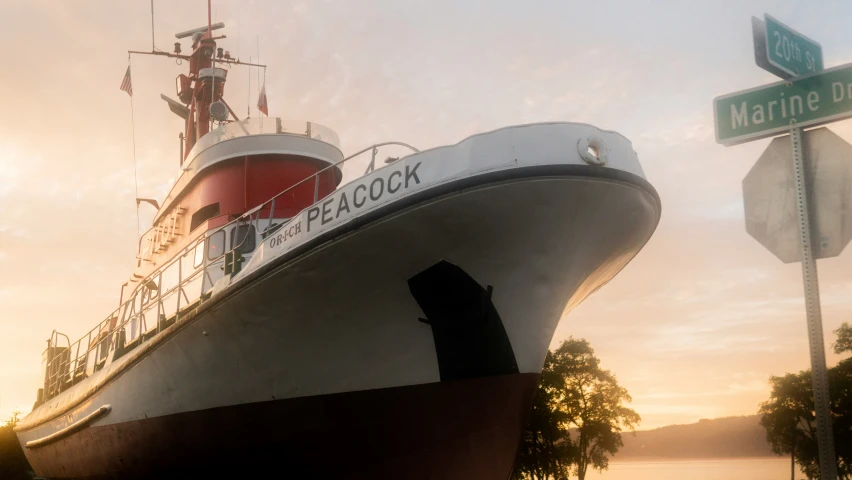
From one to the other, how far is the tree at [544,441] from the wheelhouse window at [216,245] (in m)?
21.0

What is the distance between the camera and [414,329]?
7684mm

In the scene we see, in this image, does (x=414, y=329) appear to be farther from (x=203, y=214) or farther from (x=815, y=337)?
(x=203, y=214)

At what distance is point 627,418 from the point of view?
123 ft

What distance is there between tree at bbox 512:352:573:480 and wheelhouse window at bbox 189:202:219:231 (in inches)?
781

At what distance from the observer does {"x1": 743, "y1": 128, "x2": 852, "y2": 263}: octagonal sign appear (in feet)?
11.5

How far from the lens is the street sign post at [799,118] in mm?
3426

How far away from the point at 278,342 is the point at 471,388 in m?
2.23

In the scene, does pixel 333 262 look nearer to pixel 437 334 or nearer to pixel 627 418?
pixel 437 334

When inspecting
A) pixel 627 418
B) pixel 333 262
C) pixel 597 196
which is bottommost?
pixel 627 418

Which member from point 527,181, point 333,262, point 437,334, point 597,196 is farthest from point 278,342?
point 597,196

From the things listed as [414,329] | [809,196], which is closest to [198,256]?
[414,329]

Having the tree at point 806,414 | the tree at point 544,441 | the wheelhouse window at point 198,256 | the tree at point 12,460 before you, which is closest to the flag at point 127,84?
the wheelhouse window at point 198,256

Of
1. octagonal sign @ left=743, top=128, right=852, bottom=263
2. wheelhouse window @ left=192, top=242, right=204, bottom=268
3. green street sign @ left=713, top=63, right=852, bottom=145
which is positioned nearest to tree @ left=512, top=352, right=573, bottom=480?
wheelhouse window @ left=192, top=242, right=204, bottom=268

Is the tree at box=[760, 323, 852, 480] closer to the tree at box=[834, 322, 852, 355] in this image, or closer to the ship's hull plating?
the tree at box=[834, 322, 852, 355]
